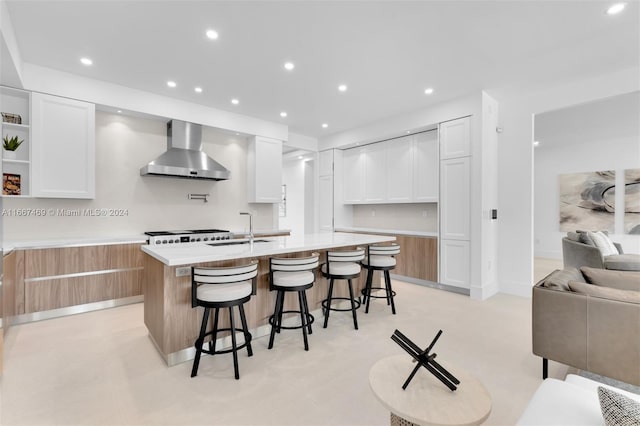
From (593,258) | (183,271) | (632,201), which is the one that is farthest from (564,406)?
(632,201)

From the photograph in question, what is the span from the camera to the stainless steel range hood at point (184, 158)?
4.15 metres

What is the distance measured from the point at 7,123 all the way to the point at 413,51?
4.58m

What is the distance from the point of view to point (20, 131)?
346 cm

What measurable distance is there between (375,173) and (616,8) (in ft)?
12.3

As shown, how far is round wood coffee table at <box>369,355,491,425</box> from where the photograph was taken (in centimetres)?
112

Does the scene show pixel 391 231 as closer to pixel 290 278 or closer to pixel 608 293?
pixel 290 278

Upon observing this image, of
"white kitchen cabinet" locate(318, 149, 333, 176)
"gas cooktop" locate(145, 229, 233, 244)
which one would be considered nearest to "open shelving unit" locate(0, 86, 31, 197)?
"gas cooktop" locate(145, 229, 233, 244)

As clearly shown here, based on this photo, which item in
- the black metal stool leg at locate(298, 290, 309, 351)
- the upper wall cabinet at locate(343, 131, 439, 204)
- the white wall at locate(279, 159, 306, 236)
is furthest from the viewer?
the white wall at locate(279, 159, 306, 236)

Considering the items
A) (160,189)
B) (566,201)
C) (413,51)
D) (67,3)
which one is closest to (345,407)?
(413,51)

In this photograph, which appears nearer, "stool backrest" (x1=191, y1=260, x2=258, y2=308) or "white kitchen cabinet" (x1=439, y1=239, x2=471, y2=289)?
"stool backrest" (x1=191, y1=260, x2=258, y2=308)

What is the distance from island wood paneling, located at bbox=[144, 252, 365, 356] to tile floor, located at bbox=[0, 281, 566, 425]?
0.62ft

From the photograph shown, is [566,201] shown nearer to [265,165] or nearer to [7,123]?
[265,165]

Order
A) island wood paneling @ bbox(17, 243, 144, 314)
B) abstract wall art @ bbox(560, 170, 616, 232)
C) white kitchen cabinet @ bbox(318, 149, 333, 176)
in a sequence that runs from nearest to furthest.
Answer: island wood paneling @ bbox(17, 243, 144, 314) → abstract wall art @ bbox(560, 170, 616, 232) → white kitchen cabinet @ bbox(318, 149, 333, 176)

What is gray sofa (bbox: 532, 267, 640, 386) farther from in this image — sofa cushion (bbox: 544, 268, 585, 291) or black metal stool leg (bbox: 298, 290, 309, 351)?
black metal stool leg (bbox: 298, 290, 309, 351)
